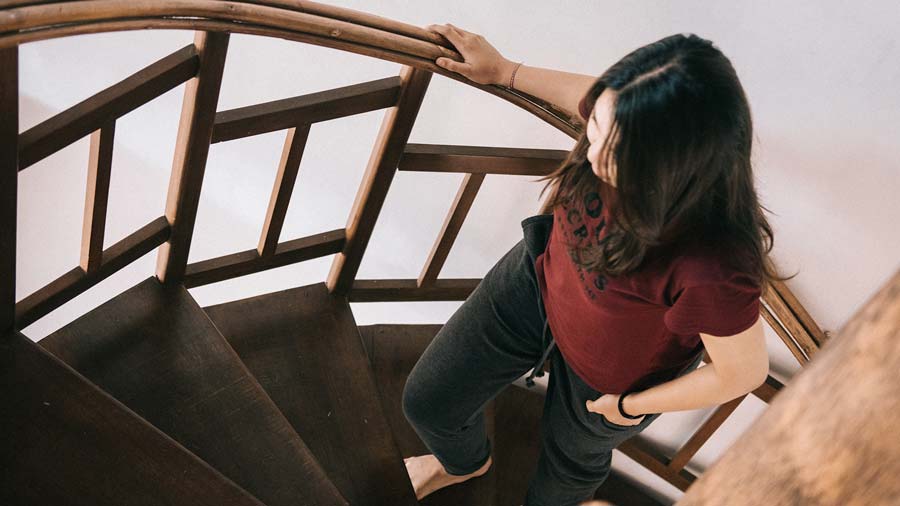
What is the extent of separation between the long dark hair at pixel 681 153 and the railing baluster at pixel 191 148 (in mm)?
655

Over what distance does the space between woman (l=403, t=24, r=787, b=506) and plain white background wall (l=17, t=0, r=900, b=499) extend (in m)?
0.28

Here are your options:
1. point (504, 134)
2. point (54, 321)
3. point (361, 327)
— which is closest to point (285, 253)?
point (361, 327)

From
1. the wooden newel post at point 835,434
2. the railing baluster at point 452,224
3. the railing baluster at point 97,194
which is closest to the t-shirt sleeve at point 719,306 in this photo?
the wooden newel post at point 835,434

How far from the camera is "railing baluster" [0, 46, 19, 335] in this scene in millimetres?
1138

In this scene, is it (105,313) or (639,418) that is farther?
(105,313)

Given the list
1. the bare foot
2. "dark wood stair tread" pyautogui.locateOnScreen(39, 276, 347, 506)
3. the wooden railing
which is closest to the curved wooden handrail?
the wooden railing

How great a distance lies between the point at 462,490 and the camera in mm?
A: 2080

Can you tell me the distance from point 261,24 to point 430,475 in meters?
1.13

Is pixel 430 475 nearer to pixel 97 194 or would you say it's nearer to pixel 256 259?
pixel 256 259

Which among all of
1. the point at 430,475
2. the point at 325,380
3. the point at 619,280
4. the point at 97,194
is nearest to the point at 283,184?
the point at 97,194

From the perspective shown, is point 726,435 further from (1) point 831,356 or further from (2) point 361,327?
(1) point 831,356

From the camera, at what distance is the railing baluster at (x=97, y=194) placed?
1.44m

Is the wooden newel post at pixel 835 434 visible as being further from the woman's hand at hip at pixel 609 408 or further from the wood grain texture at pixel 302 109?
the wood grain texture at pixel 302 109

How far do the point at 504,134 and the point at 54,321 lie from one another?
8.08 ft
